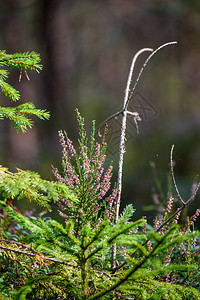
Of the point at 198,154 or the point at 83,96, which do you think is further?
the point at 83,96

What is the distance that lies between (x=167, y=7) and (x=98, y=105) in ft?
6.25

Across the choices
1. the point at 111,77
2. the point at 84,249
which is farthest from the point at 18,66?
the point at 111,77

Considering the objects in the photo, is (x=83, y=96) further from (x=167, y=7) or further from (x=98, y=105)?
(x=167, y=7)

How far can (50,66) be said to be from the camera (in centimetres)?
538

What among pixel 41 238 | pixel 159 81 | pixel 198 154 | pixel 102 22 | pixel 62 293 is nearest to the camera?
pixel 41 238

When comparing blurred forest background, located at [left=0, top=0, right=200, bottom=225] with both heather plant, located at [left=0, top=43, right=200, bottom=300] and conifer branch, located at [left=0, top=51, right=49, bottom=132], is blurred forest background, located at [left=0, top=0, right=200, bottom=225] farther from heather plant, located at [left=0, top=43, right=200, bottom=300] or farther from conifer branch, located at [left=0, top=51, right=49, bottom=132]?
heather plant, located at [left=0, top=43, right=200, bottom=300]

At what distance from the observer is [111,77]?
5148 mm

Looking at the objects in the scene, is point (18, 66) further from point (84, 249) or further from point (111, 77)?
point (111, 77)

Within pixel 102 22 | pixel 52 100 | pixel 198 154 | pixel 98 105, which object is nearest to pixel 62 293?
pixel 198 154

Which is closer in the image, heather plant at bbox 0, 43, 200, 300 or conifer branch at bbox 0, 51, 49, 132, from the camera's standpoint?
heather plant at bbox 0, 43, 200, 300

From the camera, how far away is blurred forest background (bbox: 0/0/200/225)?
4547 mm

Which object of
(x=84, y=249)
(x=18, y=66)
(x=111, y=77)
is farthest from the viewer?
(x=111, y=77)

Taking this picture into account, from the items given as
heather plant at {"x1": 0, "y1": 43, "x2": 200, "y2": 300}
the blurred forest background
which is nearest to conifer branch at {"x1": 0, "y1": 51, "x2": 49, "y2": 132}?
heather plant at {"x1": 0, "y1": 43, "x2": 200, "y2": 300}

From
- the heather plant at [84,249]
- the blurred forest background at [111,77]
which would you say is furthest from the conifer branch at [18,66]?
the blurred forest background at [111,77]
